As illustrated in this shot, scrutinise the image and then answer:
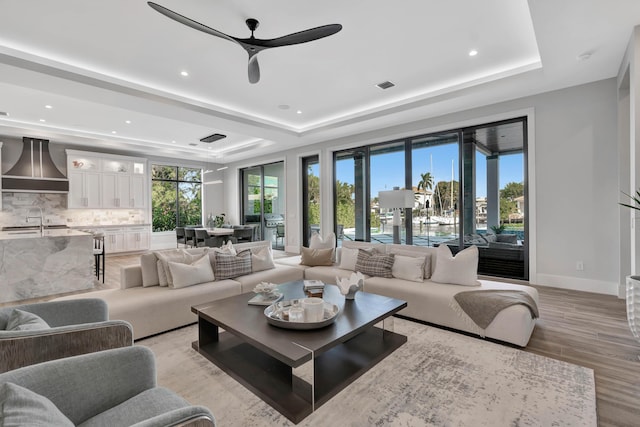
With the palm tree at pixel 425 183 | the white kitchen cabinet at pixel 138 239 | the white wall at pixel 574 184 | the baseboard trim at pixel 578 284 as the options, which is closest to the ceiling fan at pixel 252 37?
the white wall at pixel 574 184

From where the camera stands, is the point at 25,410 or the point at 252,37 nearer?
the point at 25,410

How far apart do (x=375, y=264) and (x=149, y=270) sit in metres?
2.67

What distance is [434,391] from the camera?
2043mm

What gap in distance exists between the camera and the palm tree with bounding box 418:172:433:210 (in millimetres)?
5820

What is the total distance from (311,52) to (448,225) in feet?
12.8

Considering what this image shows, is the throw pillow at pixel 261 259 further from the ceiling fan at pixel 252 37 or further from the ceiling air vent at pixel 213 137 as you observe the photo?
the ceiling air vent at pixel 213 137

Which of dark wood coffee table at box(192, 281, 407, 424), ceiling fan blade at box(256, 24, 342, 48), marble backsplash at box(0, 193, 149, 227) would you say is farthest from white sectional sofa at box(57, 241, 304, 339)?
marble backsplash at box(0, 193, 149, 227)

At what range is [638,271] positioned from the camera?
306 cm

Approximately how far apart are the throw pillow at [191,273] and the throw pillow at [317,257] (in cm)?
146

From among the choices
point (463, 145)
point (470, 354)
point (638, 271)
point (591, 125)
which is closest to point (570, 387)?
point (470, 354)

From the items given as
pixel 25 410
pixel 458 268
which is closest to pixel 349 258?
pixel 458 268

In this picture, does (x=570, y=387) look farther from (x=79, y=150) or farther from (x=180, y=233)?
(x=79, y=150)

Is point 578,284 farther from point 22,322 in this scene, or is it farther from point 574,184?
point 22,322

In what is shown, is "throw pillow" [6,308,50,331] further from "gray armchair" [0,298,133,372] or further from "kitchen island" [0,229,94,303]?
"kitchen island" [0,229,94,303]
